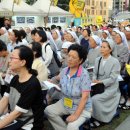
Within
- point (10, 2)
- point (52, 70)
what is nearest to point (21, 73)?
point (52, 70)

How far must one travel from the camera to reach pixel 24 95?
3.58m

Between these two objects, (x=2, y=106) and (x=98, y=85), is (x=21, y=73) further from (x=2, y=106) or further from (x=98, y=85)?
(x=98, y=85)

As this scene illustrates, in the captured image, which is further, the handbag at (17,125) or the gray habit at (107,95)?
the gray habit at (107,95)

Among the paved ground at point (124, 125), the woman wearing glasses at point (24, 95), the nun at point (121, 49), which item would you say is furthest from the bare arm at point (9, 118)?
the nun at point (121, 49)

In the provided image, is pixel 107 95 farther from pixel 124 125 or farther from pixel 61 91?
pixel 61 91

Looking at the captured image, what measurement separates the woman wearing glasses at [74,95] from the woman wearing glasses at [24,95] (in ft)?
1.88

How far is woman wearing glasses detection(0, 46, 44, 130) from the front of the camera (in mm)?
3598

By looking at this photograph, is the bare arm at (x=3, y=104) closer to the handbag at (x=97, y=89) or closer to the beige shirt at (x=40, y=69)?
the beige shirt at (x=40, y=69)

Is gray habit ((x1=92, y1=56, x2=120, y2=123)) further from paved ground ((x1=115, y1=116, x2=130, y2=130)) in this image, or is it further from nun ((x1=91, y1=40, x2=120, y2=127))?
A: paved ground ((x1=115, y1=116, x2=130, y2=130))

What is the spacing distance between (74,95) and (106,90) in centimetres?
145

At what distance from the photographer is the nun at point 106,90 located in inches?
216

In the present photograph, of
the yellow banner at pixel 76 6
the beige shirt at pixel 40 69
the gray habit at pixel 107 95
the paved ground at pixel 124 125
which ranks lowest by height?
the paved ground at pixel 124 125

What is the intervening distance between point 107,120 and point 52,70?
184 cm

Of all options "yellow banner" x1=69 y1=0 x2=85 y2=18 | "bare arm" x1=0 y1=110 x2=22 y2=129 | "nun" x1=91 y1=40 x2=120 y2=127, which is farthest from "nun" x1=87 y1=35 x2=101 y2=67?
"yellow banner" x1=69 y1=0 x2=85 y2=18
